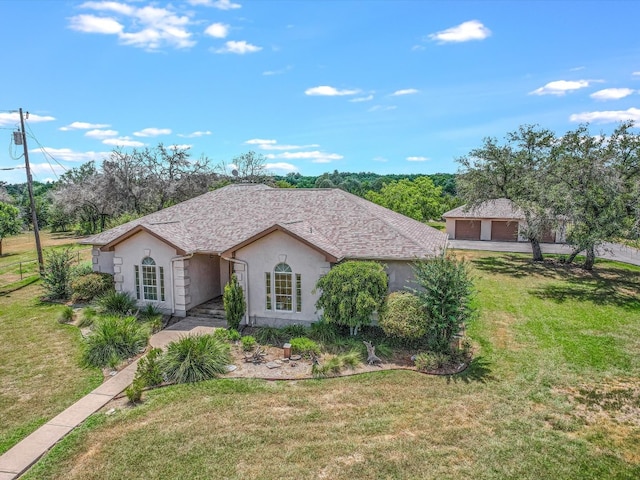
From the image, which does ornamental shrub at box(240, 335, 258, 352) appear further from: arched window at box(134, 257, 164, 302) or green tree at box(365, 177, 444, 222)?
green tree at box(365, 177, 444, 222)

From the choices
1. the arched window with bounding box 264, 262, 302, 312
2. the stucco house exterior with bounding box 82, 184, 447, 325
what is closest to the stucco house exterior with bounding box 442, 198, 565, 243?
the stucco house exterior with bounding box 82, 184, 447, 325

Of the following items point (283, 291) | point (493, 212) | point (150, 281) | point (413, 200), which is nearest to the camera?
point (283, 291)

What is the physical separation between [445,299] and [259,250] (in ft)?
24.0

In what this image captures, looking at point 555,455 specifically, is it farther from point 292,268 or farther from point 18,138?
point 18,138

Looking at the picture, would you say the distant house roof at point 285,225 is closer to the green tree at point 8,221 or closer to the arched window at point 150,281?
the arched window at point 150,281

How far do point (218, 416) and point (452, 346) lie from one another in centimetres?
848

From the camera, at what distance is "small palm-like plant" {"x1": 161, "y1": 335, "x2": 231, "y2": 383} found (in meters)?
12.2

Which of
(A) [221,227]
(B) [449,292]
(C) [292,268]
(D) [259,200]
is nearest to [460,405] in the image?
(B) [449,292]

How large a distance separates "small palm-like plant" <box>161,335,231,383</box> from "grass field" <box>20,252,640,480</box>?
440 millimetres

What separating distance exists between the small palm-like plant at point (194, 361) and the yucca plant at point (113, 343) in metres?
2.02

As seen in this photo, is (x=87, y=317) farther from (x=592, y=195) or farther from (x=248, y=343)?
(x=592, y=195)

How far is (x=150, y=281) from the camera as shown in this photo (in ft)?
61.3

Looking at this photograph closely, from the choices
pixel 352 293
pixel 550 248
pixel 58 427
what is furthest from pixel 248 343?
pixel 550 248

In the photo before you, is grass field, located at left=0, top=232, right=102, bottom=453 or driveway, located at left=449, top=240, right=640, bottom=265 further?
driveway, located at left=449, top=240, right=640, bottom=265
